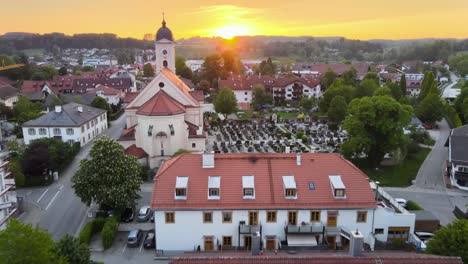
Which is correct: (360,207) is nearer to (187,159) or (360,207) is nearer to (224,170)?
(224,170)

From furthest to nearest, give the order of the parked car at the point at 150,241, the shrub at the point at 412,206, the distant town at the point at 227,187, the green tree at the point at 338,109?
the green tree at the point at 338,109, the shrub at the point at 412,206, the parked car at the point at 150,241, the distant town at the point at 227,187

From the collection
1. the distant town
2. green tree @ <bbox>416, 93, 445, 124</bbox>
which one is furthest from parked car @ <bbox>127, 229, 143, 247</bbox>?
green tree @ <bbox>416, 93, 445, 124</bbox>

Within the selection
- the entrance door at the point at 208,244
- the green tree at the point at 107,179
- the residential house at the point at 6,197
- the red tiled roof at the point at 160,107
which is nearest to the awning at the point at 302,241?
the entrance door at the point at 208,244

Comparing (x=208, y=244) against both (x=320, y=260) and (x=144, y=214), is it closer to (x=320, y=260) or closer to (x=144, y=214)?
(x=144, y=214)

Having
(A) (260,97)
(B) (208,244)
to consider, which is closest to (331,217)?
(B) (208,244)

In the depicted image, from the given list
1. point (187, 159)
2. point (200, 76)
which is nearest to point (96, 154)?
point (187, 159)

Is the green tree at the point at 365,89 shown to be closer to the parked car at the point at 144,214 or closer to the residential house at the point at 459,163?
the residential house at the point at 459,163
